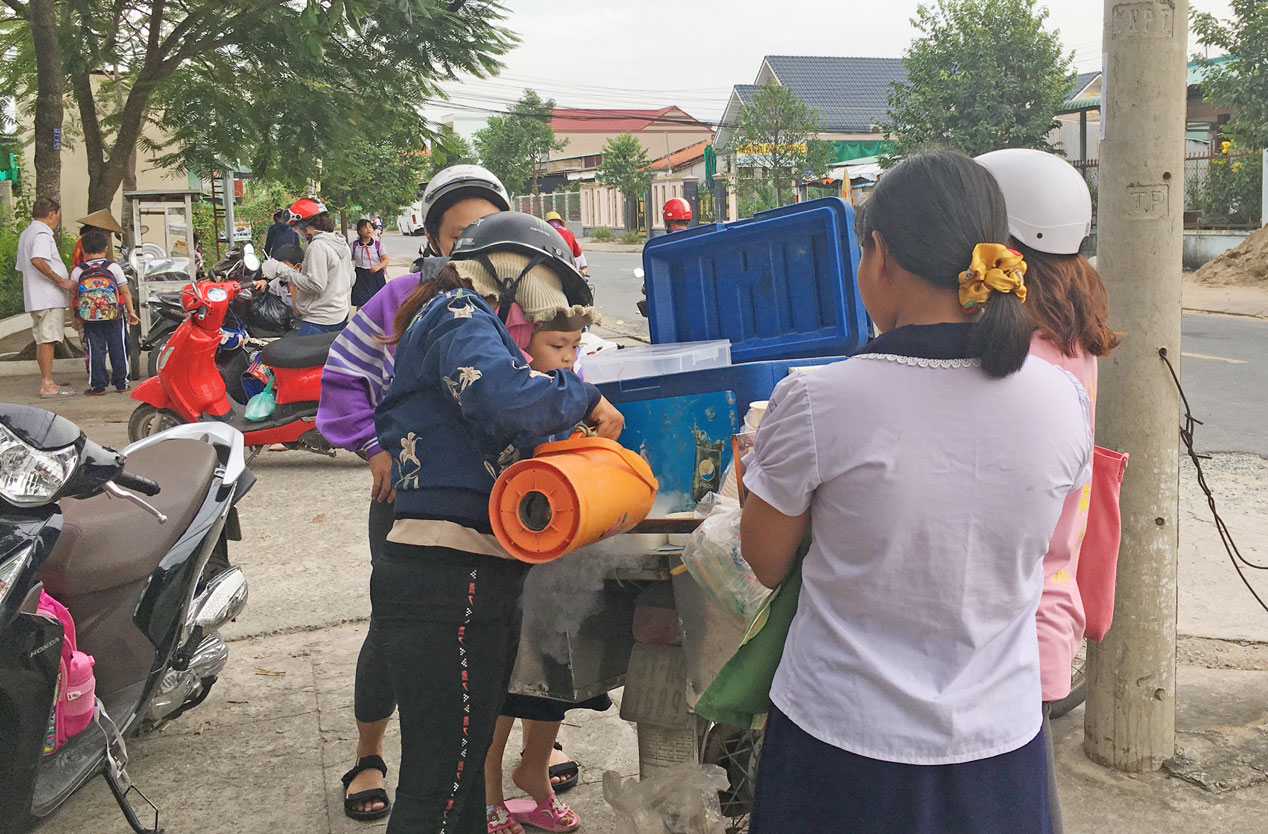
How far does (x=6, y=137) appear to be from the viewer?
56.3 ft

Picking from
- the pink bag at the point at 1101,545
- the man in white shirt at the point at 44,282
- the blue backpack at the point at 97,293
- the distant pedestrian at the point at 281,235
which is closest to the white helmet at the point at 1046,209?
the pink bag at the point at 1101,545

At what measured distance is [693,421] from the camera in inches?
105

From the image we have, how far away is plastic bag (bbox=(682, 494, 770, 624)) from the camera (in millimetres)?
2170

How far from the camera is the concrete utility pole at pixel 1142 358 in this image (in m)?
3.03

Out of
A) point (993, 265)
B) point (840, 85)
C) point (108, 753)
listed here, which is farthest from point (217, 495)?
point (840, 85)

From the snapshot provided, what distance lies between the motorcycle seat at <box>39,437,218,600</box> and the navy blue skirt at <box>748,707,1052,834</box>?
6.22 feet

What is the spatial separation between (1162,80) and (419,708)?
2.49 m

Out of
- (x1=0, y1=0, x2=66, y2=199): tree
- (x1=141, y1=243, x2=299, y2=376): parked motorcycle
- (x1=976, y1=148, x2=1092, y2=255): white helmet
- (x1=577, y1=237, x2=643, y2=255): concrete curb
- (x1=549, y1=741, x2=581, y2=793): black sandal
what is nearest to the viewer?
(x1=976, y1=148, x2=1092, y2=255): white helmet

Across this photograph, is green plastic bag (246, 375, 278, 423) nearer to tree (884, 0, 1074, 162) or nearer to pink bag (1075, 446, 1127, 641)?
pink bag (1075, 446, 1127, 641)

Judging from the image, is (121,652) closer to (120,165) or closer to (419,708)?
(419,708)

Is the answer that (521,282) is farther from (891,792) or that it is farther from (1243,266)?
(1243,266)

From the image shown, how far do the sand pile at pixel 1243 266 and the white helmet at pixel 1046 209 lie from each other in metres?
17.1

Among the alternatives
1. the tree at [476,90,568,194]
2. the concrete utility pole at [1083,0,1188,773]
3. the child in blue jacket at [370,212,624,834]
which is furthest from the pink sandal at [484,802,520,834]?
the tree at [476,90,568,194]

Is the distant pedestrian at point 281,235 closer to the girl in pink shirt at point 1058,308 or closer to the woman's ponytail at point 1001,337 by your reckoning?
the girl in pink shirt at point 1058,308
